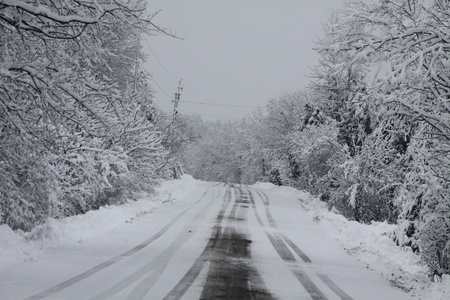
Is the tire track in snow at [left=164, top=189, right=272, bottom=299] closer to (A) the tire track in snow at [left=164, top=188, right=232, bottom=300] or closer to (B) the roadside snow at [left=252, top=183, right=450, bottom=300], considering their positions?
(A) the tire track in snow at [left=164, top=188, right=232, bottom=300]

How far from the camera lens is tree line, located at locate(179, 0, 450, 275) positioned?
24.2 feet

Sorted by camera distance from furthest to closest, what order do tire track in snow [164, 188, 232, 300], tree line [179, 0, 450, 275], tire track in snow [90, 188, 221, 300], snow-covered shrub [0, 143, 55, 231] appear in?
snow-covered shrub [0, 143, 55, 231] → tree line [179, 0, 450, 275] → tire track in snow [164, 188, 232, 300] → tire track in snow [90, 188, 221, 300]

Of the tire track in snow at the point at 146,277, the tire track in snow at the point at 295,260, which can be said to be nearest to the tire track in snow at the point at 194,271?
the tire track in snow at the point at 146,277

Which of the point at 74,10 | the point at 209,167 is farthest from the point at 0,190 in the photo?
the point at 209,167

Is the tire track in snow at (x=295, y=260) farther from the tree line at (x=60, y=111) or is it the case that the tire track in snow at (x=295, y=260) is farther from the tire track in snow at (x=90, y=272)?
the tree line at (x=60, y=111)

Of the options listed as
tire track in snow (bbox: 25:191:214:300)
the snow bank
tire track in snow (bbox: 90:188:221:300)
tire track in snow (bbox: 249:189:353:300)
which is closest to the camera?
tire track in snow (bbox: 25:191:214:300)

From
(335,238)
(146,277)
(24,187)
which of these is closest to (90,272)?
(146,277)

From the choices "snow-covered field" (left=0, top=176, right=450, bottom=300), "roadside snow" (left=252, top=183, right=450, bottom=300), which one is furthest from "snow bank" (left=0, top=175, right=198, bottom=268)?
"roadside snow" (left=252, top=183, right=450, bottom=300)

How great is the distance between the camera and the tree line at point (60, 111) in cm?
621

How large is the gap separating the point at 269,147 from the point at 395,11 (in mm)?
42159

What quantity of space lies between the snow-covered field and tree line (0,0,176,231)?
3.45 ft

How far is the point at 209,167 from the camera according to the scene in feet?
274

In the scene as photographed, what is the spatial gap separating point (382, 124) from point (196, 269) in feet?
21.7

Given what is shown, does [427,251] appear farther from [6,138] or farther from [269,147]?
[269,147]
